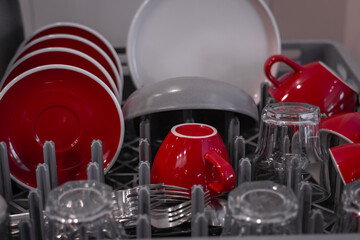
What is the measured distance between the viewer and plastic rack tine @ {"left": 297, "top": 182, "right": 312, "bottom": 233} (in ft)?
1.47

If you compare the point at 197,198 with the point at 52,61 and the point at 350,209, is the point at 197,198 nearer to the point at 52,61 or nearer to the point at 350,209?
the point at 350,209

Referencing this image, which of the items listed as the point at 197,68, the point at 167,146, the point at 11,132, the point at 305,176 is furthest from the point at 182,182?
the point at 197,68

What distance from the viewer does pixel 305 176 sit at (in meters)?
0.57

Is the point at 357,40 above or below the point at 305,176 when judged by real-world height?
above

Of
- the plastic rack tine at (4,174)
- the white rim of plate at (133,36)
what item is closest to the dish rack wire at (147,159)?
the plastic rack tine at (4,174)

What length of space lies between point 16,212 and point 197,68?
19.4 inches

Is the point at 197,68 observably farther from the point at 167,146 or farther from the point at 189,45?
the point at 167,146

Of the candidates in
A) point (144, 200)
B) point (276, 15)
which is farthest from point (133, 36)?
point (276, 15)

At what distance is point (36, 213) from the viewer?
0.45 meters

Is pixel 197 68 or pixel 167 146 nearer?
pixel 167 146

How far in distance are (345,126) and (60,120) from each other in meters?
0.39

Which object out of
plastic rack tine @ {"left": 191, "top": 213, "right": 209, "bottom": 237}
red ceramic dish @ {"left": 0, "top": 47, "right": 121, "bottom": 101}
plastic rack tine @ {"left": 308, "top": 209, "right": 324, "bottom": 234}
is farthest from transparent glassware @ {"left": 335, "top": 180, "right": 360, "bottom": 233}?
red ceramic dish @ {"left": 0, "top": 47, "right": 121, "bottom": 101}

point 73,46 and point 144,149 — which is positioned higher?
point 73,46

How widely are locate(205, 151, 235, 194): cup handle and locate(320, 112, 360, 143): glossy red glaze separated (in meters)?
0.17
